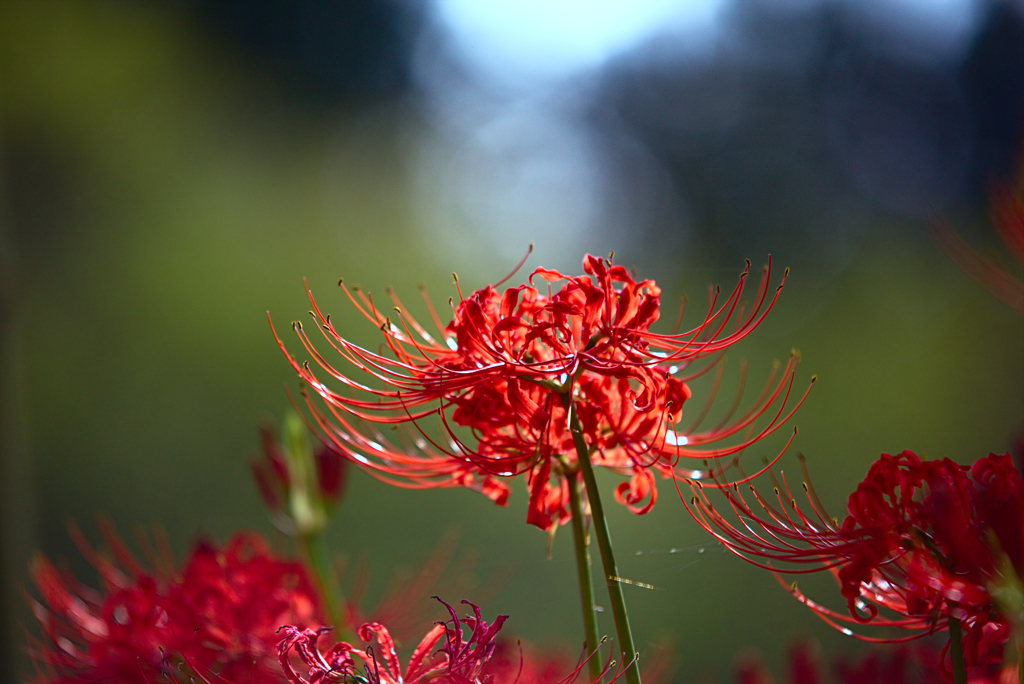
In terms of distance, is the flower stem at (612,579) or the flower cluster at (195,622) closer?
the flower stem at (612,579)

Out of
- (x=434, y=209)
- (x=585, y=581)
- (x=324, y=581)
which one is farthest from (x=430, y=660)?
(x=434, y=209)

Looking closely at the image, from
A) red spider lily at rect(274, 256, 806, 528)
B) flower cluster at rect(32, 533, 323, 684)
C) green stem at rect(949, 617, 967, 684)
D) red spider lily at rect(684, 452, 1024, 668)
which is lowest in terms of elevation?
flower cluster at rect(32, 533, 323, 684)

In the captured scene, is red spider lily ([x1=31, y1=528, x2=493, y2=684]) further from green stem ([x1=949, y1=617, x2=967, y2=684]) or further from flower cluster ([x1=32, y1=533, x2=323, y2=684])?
green stem ([x1=949, y1=617, x2=967, y2=684])

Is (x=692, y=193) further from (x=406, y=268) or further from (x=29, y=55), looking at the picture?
(x=29, y=55)

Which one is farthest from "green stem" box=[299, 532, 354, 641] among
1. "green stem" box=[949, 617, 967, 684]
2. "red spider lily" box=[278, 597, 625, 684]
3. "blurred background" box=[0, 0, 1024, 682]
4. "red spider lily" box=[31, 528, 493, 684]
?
"blurred background" box=[0, 0, 1024, 682]

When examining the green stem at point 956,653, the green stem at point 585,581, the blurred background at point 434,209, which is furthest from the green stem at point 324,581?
the blurred background at point 434,209

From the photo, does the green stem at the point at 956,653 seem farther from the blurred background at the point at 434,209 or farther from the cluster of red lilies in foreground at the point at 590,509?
the blurred background at the point at 434,209

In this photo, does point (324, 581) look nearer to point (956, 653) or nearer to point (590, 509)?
point (590, 509)
